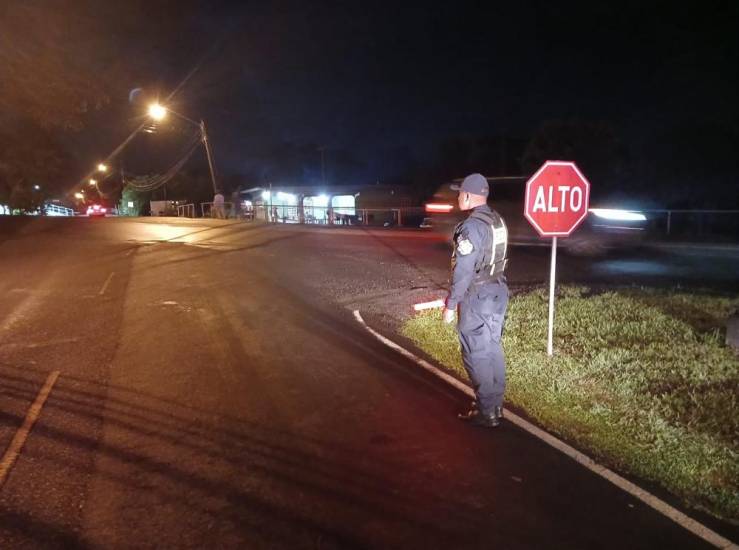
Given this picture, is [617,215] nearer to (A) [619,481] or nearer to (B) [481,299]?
(B) [481,299]

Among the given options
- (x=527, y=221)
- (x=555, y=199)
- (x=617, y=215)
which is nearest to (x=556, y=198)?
(x=555, y=199)

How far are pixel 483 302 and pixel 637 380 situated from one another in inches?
86.2

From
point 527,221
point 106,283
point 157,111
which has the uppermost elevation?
point 157,111

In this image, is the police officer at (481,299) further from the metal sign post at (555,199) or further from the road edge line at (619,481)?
the metal sign post at (555,199)

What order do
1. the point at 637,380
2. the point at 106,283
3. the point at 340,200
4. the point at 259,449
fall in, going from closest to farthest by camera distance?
the point at 259,449
the point at 637,380
the point at 106,283
the point at 340,200

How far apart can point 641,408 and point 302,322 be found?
4915 millimetres

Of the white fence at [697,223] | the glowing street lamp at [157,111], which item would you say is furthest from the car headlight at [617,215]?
the glowing street lamp at [157,111]

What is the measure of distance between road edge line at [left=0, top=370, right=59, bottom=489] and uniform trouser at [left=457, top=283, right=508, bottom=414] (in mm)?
3516

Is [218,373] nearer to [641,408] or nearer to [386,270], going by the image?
[641,408]

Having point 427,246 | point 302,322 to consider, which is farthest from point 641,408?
point 427,246

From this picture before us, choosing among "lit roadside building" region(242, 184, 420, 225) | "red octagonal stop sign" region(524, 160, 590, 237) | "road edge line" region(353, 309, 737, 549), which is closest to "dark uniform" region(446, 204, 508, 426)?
"road edge line" region(353, 309, 737, 549)

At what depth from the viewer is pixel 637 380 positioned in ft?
18.9

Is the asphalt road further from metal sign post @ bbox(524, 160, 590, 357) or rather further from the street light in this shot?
the street light

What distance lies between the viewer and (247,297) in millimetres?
10500
